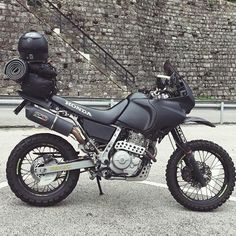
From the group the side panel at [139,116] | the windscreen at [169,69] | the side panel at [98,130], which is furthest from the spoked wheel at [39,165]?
the windscreen at [169,69]

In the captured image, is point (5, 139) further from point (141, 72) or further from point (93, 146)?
point (141, 72)

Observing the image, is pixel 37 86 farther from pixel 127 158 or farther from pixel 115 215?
pixel 115 215

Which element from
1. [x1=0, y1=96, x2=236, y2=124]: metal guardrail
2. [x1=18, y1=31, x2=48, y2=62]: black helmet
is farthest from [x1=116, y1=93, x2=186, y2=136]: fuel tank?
[x1=0, y1=96, x2=236, y2=124]: metal guardrail

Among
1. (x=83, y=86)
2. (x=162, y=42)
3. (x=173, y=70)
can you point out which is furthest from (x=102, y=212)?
(x=162, y=42)

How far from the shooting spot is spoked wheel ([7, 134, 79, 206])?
4.68m

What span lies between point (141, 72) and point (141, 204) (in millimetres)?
20106

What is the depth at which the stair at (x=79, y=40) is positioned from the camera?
776 inches

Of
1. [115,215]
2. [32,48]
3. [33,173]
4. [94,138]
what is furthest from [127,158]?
[32,48]

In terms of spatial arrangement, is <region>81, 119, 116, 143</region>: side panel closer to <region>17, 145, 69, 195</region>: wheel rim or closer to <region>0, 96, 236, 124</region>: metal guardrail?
<region>17, 145, 69, 195</region>: wheel rim

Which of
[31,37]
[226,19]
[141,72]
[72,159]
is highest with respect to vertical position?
[31,37]

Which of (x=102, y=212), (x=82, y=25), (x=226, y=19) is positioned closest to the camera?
(x=102, y=212)

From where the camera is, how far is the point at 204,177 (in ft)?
15.9

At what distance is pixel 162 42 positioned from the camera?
27.7 m

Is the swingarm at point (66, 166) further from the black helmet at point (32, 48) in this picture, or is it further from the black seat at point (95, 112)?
the black helmet at point (32, 48)
